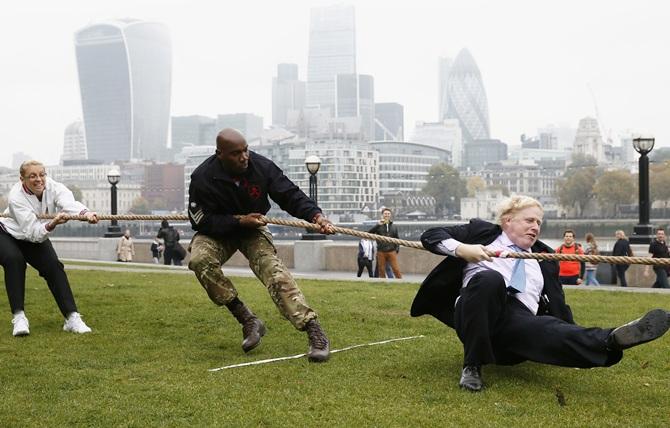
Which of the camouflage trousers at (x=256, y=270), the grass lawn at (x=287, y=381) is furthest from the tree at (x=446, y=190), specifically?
the camouflage trousers at (x=256, y=270)

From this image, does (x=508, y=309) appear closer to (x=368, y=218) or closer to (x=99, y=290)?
(x=99, y=290)

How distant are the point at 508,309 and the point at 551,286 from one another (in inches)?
15.8

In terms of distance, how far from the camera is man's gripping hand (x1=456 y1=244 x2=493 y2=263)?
551cm

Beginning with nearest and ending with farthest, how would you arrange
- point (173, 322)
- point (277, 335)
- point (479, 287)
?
point (479, 287) → point (277, 335) → point (173, 322)

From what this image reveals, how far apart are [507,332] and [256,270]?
7.39ft

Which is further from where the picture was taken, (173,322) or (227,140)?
(173,322)

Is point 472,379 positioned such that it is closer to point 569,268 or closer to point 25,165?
point 25,165

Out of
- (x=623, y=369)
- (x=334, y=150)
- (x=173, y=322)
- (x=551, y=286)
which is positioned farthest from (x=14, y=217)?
(x=334, y=150)

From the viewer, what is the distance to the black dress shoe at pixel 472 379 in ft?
17.7

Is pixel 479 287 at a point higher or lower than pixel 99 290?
higher

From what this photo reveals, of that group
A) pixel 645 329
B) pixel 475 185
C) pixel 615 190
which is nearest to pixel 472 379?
pixel 645 329

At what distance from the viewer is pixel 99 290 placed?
39.0 ft

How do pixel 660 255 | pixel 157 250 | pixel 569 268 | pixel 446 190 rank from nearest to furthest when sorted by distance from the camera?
pixel 569 268
pixel 660 255
pixel 157 250
pixel 446 190

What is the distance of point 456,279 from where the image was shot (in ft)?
19.5
